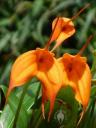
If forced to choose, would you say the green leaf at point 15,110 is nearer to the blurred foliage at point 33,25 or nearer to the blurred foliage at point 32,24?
the blurred foliage at point 33,25

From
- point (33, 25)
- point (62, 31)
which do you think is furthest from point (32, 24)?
point (62, 31)

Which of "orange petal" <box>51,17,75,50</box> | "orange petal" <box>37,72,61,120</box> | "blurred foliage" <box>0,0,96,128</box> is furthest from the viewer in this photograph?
"blurred foliage" <box>0,0,96,128</box>

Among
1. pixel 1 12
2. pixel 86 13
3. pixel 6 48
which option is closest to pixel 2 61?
pixel 6 48

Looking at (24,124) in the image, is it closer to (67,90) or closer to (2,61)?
(67,90)

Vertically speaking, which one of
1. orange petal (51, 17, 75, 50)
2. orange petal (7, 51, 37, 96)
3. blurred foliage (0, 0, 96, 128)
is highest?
orange petal (7, 51, 37, 96)

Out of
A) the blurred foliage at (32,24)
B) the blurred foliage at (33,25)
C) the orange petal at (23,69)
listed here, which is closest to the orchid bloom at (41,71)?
the orange petal at (23,69)

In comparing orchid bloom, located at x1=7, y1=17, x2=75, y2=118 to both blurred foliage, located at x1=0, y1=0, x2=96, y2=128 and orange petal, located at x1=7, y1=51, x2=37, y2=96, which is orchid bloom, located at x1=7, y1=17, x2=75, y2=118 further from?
blurred foliage, located at x1=0, y1=0, x2=96, y2=128

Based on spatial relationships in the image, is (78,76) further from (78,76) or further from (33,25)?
(33,25)

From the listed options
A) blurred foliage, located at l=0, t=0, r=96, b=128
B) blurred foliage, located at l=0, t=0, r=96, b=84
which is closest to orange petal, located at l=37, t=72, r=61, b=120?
blurred foliage, located at l=0, t=0, r=96, b=128
